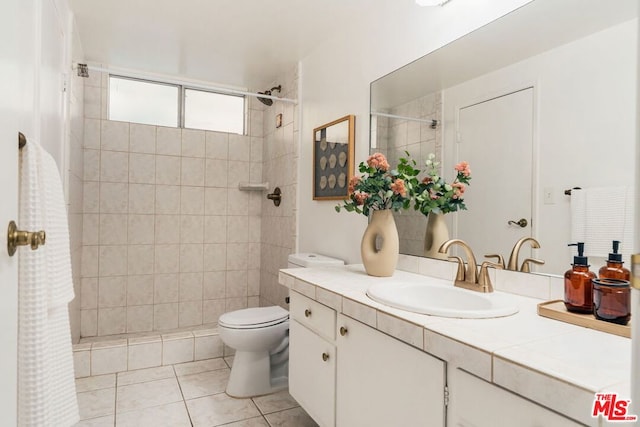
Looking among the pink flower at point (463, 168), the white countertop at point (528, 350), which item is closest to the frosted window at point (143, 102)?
the pink flower at point (463, 168)

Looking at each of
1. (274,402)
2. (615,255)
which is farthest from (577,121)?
(274,402)

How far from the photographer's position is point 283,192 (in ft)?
10.6

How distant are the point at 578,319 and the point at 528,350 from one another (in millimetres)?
314

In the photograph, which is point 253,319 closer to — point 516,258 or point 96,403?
point 96,403

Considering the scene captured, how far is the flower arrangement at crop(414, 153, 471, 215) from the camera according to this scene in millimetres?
1651

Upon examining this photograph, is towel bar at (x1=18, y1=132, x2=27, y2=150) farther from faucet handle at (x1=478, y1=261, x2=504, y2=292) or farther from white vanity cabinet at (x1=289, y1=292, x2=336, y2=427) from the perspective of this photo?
faucet handle at (x1=478, y1=261, x2=504, y2=292)

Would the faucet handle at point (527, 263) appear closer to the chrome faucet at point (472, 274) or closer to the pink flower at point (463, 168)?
the chrome faucet at point (472, 274)

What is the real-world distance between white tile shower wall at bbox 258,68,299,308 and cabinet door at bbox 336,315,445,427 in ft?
5.42

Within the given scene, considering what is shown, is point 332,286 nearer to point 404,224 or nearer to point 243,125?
point 404,224

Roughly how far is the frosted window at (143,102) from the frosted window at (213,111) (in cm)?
11

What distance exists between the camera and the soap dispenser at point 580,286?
1060 millimetres

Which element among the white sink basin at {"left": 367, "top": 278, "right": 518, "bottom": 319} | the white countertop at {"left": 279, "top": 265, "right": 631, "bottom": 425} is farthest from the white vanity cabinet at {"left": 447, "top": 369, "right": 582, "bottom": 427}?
the white sink basin at {"left": 367, "top": 278, "right": 518, "bottom": 319}

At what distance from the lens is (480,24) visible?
1550 millimetres

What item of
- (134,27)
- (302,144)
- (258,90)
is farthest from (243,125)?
(134,27)
